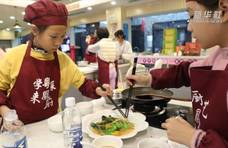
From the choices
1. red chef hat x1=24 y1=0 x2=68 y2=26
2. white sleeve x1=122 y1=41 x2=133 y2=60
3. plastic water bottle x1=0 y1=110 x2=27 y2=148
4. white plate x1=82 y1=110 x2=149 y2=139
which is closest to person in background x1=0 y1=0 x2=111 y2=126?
red chef hat x1=24 y1=0 x2=68 y2=26

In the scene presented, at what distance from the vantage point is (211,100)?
0.69 metres

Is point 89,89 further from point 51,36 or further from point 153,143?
point 153,143

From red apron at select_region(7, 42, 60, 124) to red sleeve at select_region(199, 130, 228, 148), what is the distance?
0.87 meters

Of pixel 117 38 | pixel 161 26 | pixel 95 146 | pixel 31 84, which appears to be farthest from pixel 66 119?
pixel 161 26

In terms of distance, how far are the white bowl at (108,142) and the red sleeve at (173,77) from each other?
16.7 inches

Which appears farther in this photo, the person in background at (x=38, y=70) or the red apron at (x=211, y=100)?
the person in background at (x=38, y=70)

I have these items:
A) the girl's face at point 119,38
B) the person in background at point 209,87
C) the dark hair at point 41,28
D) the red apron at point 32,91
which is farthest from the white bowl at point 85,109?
the girl's face at point 119,38

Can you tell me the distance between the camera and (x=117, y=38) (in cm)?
452

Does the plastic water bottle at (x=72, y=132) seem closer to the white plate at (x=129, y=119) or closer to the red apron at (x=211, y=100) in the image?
the white plate at (x=129, y=119)

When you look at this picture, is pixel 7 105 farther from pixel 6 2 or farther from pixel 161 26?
pixel 161 26

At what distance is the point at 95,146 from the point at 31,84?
23.3 inches

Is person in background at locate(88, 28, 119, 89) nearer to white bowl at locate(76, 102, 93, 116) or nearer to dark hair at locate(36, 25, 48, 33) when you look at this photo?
white bowl at locate(76, 102, 93, 116)

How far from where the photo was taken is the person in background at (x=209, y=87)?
65 centimetres

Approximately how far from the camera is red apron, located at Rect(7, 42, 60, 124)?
3.83 ft
